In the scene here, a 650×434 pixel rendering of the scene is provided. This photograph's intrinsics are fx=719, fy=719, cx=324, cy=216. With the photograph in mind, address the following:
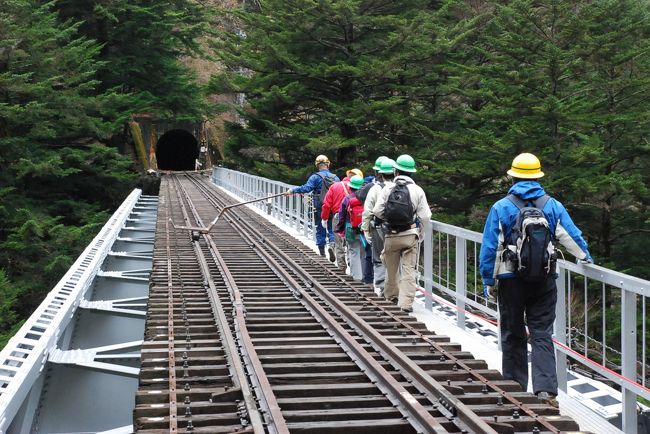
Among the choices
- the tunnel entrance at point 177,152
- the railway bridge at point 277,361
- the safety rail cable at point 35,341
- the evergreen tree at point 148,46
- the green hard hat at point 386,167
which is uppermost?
the evergreen tree at point 148,46

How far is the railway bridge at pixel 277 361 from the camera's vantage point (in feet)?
16.7

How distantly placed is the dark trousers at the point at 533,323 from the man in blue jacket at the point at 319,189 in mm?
6751

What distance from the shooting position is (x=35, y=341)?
638cm

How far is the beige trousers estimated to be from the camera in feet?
29.2

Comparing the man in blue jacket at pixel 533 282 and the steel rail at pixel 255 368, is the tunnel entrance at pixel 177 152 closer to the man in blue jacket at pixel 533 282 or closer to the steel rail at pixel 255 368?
the steel rail at pixel 255 368

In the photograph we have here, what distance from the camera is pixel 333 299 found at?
29.8 ft

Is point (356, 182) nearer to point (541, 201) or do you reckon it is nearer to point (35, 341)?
point (541, 201)

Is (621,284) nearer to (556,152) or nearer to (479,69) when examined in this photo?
(556,152)

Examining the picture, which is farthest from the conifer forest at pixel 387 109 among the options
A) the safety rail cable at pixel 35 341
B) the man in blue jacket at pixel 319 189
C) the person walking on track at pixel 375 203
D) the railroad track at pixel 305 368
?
the safety rail cable at pixel 35 341

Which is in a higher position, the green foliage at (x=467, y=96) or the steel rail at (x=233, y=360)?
the green foliage at (x=467, y=96)

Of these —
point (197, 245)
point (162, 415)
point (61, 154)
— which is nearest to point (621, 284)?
point (162, 415)

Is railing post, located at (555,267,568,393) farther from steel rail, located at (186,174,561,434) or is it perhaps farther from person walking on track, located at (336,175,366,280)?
person walking on track, located at (336,175,366,280)

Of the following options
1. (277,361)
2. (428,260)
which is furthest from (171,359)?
(428,260)

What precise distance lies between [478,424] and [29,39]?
93.8 feet
